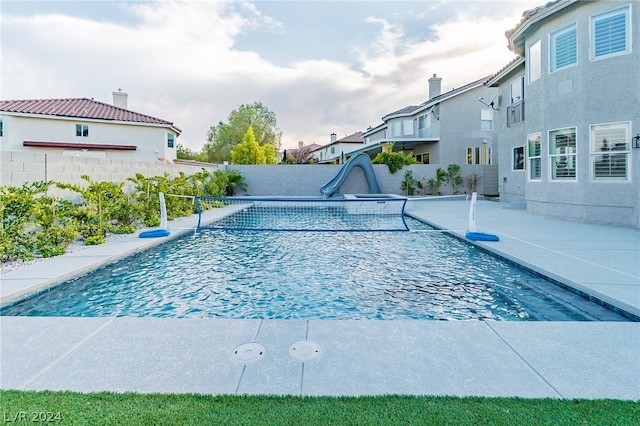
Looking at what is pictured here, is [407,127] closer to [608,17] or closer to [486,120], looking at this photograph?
[486,120]

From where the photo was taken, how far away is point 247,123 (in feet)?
173

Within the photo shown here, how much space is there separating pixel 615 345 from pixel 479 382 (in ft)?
6.20

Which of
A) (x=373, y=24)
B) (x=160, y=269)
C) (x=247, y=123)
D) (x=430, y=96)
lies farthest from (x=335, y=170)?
(x=247, y=123)

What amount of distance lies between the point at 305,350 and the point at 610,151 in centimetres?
1279

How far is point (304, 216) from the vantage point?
1809cm

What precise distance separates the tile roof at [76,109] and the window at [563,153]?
27.7 metres

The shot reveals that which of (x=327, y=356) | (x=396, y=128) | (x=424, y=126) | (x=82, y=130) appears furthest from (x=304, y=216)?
(x=82, y=130)

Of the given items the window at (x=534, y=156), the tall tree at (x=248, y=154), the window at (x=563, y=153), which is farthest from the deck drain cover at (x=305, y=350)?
the tall tree at (x=248, y=154)

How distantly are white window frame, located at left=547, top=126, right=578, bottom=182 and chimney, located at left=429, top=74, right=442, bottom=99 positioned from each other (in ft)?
77.0

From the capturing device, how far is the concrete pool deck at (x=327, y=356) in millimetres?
3057

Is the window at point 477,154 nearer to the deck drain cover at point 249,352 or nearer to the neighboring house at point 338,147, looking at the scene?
the neighboring house at point 338,147

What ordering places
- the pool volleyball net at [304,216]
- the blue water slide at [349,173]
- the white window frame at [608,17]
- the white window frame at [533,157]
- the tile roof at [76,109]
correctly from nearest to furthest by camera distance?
the white window frame at [608,17]
the pool volleyball net at [304,216]
the white window frame at [533,157]
the blue water slide at [349,173]
the tile roof at [76,109]

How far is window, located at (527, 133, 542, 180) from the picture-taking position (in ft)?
48.9

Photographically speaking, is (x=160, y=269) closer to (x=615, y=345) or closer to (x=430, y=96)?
(x=615, y=345)
